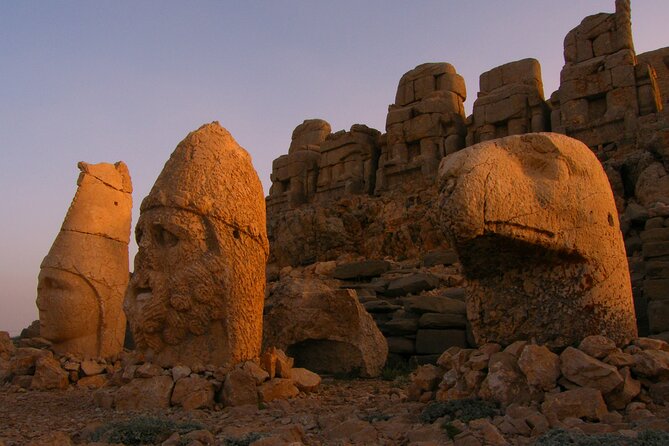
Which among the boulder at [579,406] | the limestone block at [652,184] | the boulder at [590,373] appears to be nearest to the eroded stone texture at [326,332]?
the boulder at [590,373]

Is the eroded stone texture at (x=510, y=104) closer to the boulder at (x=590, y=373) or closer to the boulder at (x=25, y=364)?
the boulder at (x=25, y=364)

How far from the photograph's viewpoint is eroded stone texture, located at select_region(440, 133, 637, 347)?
321 centimetres

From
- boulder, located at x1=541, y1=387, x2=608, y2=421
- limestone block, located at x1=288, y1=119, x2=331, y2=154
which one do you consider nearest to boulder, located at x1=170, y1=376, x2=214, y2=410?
boulder, located at x1=541, y1=387, x2=608, y2=421

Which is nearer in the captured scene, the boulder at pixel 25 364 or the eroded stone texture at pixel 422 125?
the boulder at pixel 25 364

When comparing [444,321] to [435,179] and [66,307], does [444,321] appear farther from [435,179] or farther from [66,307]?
[435,179]

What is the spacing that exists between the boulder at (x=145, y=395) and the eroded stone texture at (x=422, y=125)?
15362mm

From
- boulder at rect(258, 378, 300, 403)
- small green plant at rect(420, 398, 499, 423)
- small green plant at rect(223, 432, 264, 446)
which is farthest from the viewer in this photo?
boulder at rect(258, 378, 300, 403)

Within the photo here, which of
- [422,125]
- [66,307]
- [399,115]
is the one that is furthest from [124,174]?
[399,115]

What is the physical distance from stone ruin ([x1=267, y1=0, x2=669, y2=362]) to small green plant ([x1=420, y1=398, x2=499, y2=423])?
10.5 ft

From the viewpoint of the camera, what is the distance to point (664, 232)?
6.29 meters

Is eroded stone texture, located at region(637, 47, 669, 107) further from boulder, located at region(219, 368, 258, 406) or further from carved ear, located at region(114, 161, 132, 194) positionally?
boulder, located at region(219, 368, 258, 406)

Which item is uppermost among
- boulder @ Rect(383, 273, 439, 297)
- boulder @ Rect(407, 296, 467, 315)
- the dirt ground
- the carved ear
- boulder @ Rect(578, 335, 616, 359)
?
the carved ear

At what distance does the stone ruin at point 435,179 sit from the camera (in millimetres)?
7445

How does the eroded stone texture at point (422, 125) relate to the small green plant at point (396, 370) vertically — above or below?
above
